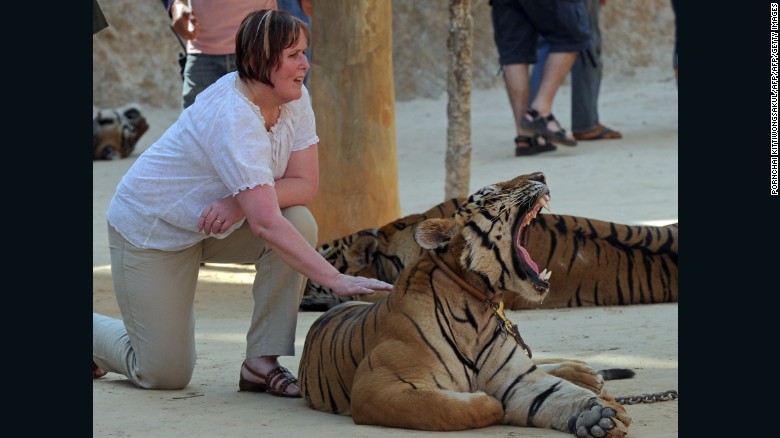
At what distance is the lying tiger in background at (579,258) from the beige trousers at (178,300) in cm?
190

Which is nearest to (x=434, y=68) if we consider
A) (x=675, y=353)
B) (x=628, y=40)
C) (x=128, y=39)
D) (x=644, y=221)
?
(x=628, y=40)

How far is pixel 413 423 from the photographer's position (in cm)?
421

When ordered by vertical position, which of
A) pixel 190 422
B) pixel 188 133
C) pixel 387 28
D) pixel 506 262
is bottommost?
pixel 190 422

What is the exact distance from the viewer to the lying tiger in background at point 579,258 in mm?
7137

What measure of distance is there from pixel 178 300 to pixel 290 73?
41.1 inches

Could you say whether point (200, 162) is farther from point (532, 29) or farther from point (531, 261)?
point (532, 29)

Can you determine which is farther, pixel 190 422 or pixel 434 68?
pixel 434 68

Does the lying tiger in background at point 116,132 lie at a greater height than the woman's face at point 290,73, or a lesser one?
greater

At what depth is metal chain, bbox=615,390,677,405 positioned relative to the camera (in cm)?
462

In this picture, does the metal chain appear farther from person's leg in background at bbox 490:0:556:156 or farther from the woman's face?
person's leg in background at bbox 490:0:556:156

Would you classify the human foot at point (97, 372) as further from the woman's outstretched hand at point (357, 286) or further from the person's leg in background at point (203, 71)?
the person's leg in background at point (203, 71)

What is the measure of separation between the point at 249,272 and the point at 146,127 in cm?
629

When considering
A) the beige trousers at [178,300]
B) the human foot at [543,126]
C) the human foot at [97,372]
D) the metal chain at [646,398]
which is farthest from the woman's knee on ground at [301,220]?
the human foot at [543,126]

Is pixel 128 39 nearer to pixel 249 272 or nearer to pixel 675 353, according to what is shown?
pixel 249 272
